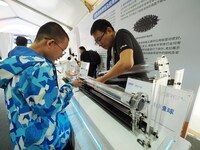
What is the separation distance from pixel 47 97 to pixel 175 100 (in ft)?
1.78

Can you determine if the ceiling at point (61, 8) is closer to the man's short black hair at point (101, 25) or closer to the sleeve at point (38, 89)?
the man's short black hair at point (101, 25)

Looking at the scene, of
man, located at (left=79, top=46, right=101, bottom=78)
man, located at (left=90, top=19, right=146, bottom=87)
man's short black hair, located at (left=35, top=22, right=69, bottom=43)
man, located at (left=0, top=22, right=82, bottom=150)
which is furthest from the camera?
man, located at (left=79, top=46, right=101, bottom=78)

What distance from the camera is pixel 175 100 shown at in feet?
1.32

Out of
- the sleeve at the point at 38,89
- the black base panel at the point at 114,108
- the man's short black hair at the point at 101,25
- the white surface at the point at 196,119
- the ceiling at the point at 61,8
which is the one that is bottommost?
the white surface at the point at 196,119

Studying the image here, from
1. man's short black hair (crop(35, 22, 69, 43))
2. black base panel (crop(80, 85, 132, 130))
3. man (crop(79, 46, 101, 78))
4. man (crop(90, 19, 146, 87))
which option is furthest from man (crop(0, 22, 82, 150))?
man (crop(79, 46, 101, 78))

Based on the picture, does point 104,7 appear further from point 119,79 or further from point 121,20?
point 119,79

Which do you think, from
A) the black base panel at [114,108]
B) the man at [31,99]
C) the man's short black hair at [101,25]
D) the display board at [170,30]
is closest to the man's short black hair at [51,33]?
the man at [31,99]

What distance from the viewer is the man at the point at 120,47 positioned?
2.94ft

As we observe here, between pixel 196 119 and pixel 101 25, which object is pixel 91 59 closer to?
pixel 101 25

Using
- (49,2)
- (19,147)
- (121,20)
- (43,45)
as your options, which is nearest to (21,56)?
(43,45)

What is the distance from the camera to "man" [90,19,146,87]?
0.90 metres

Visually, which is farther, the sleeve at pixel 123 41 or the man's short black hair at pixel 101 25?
the man's short black hair at pixel 101 25

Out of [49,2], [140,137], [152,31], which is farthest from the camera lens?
[49,2]

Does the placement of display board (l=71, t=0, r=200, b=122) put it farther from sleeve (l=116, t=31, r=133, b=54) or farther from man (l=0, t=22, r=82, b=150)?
man (l=0, t=22, r=82, b=150)
